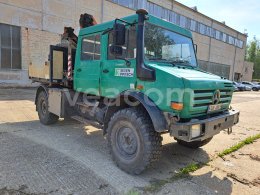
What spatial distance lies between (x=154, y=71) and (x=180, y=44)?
A: 1.30m

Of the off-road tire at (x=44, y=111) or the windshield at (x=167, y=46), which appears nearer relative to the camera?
the windshield at (x=167, y=46)

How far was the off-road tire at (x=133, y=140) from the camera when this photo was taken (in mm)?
4062

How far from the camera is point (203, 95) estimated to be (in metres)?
4.14

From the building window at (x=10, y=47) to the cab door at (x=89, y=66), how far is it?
14.4 metres

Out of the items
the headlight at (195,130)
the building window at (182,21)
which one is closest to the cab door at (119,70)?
the headlight at (195,130)

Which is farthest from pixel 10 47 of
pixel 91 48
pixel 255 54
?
pixel 255 54

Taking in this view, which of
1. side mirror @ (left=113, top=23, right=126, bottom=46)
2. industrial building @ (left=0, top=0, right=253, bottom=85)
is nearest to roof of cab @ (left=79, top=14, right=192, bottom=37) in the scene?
side mirror @ (left=113, top=23, right=126, bottom=46)

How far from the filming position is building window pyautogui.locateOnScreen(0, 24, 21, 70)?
1789cm

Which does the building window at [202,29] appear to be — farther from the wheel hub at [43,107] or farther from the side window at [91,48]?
the side window at [91,48]

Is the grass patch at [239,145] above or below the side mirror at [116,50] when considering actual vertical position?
below

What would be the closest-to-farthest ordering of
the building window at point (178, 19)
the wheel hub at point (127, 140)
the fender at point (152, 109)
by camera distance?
the fender at point (152, 109) → the wheel hub at point (127, 140) → the building window at point (178, 19)

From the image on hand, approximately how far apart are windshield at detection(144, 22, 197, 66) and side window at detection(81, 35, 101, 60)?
4.31 ft

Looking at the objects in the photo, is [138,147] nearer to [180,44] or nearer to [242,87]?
[180,44]

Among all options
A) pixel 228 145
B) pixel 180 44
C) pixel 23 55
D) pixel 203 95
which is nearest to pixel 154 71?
pixel 203 95
